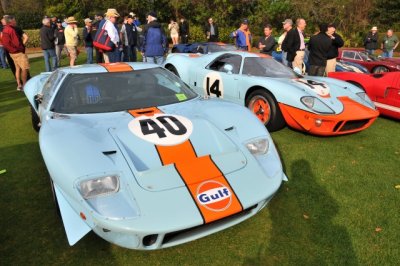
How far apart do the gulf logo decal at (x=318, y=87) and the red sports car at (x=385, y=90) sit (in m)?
1.27

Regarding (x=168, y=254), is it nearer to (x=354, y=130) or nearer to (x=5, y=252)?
(x=5, y=252)

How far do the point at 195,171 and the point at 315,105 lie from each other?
8.46 feet

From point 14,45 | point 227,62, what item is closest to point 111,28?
point 14,45

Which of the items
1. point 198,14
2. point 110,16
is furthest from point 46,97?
point 198,14

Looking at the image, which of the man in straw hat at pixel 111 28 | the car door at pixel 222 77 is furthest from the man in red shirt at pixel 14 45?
the car door at pixel 222 77

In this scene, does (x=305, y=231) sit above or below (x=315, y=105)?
below

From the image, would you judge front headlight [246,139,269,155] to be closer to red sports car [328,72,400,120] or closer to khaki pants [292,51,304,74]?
red sports car [328,72,400,120]

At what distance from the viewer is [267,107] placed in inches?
186

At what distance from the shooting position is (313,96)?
4.33 meters

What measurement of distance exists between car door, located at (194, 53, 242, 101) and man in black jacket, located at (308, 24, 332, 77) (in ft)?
6.35

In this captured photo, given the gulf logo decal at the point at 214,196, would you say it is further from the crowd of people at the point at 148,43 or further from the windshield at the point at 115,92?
the crowd of people at the point at 148,43

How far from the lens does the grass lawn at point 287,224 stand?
7.39 feet

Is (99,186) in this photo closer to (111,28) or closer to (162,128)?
(162,128)

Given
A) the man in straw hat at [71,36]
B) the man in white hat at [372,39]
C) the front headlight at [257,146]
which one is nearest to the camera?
the front headlight at [257,146]
